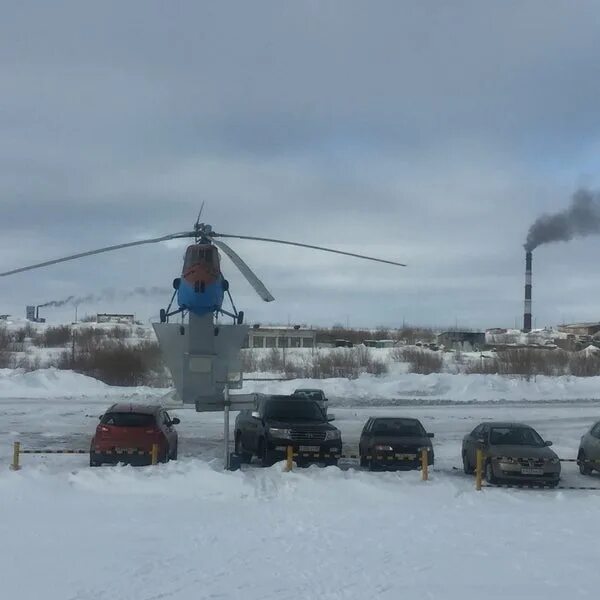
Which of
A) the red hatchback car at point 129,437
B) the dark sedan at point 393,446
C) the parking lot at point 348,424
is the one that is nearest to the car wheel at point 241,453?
the parking lot at point 348,424

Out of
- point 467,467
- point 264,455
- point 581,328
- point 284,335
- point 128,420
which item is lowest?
point 467,467

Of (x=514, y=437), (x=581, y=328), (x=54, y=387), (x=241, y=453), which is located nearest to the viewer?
(x=514, y=437)

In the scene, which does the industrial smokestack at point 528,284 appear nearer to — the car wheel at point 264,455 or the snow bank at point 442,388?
the snow bank at point 442,388

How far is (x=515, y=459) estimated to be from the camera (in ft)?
56.6

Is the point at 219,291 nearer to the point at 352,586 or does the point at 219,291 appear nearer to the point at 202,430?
the point at 202,430

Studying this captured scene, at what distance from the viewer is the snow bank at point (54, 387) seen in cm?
4766

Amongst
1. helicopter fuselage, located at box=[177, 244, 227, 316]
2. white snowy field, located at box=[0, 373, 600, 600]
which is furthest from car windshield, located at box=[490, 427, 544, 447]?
helicopter fuselage, located at box=[177, 244, 227, 316]

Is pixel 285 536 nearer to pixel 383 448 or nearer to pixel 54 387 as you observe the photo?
pixel 383 448

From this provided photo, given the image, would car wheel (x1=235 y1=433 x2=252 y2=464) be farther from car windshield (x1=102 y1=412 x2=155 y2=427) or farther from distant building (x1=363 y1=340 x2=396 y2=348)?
distant building (x1=363 y1=340 x2=396 y2=348)

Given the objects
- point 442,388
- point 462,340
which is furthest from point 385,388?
point 462,340

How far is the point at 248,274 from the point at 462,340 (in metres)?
91.9

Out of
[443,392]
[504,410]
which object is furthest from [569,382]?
[504,410]

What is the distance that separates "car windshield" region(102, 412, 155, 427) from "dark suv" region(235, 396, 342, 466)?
261 cm

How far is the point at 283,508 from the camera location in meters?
13.1
